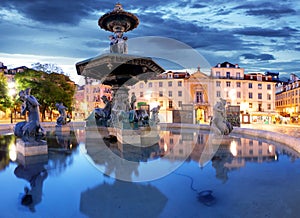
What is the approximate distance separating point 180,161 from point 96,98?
6765 cm

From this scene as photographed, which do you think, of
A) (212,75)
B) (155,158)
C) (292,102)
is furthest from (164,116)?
(155,158)

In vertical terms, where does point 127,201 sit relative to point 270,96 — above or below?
below

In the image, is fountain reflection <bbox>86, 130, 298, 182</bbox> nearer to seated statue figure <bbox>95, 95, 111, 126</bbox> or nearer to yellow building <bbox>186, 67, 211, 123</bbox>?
seated statue figure <bbox>95, 95, 111, 126</bbox>

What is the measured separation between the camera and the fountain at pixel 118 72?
10969 millimetres

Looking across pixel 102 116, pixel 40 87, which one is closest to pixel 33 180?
pixel 102 116

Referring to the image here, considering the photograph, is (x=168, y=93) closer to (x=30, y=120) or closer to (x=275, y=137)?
(x=275, y=137)

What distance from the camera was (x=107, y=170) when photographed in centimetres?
555

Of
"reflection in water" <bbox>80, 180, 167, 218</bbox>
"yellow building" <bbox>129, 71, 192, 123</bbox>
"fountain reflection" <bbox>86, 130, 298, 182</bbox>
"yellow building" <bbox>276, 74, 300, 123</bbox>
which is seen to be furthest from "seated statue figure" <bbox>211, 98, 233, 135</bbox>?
"yellow building" <bbox>276, 74, 300, 123</bbox>

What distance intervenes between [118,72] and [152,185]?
9320 mm

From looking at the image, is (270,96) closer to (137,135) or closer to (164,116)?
(164,116)

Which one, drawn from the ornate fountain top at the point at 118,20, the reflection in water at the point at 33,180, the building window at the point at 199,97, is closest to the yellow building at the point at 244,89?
the building window at the point at 199,97

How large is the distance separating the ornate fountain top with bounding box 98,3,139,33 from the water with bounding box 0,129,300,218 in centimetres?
1022

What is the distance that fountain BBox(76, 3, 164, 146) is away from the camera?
11.0 metres

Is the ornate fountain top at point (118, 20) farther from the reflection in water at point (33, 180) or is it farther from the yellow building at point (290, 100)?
the yellow building at point (290, 100)
